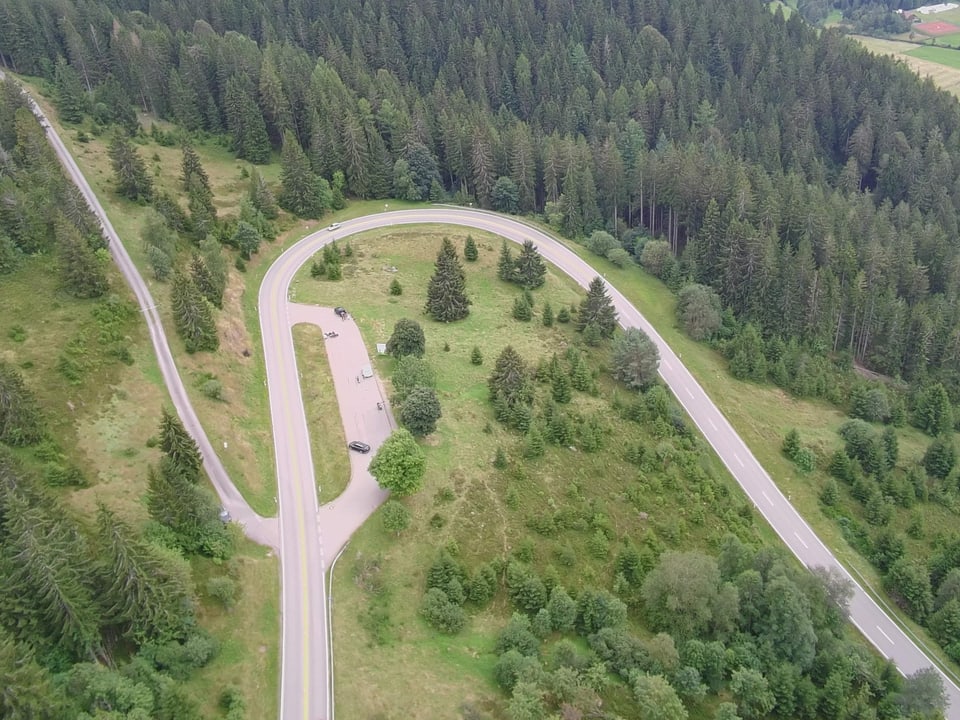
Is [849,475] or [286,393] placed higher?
[286,393]

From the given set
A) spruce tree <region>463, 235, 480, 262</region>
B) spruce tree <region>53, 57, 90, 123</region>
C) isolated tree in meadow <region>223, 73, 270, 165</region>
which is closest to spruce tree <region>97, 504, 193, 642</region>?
spruce tree <region>463, 235, 480, 262</region>

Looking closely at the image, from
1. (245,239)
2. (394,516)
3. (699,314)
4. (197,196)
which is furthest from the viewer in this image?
(699,314)

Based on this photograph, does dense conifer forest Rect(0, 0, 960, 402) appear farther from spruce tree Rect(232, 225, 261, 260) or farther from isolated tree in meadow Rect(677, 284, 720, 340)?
spruce tree Rect(232, 225, 261, 260)

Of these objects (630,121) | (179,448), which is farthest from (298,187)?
(630,121)

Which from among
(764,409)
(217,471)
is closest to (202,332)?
(217,471)

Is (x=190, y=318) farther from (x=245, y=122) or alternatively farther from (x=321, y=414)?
(x=245, y=122)

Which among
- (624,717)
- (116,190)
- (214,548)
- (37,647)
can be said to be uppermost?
(116,190)

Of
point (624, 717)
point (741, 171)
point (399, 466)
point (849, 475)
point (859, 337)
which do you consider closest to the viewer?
point (624, 717)

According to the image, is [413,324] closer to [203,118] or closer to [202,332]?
[202,332]

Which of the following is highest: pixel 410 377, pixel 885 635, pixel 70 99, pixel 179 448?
pixel 70 99
